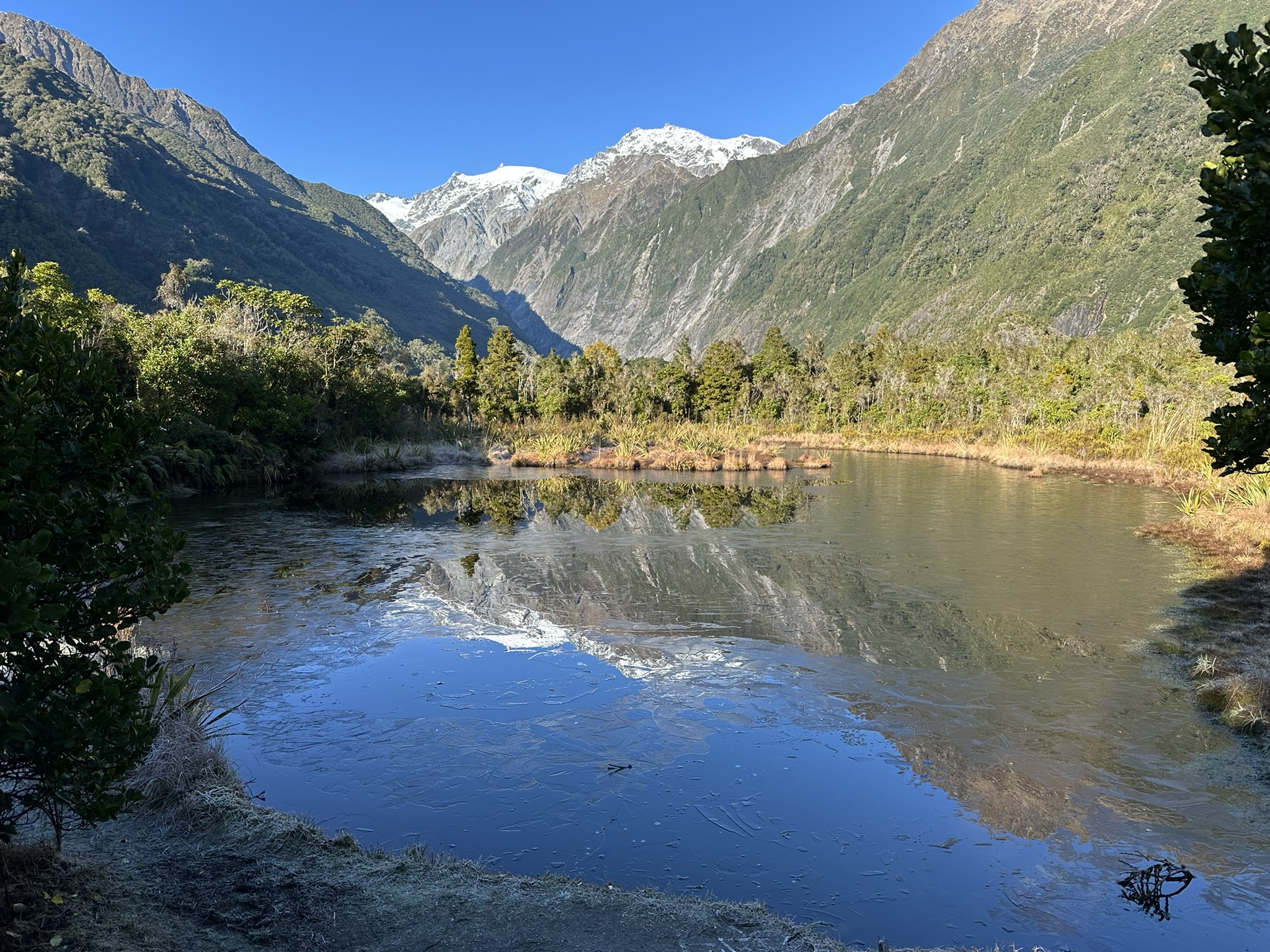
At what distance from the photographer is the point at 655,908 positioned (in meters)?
4.75

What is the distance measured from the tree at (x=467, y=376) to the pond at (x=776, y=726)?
120 ft

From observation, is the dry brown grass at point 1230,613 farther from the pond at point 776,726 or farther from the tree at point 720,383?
the tree at point 720,383

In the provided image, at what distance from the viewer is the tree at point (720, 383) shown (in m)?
69.2

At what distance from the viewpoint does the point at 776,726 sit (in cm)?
848

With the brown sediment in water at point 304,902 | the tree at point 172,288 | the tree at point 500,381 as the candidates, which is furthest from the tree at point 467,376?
the brown sediment in water at point 304,902

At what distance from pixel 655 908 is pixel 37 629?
368 cm

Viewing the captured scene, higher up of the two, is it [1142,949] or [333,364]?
[333,364]

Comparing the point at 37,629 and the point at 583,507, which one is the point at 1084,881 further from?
the point at 583,507

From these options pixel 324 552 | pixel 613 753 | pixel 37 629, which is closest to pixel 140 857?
pixel 37 629

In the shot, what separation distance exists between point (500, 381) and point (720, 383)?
21972 mm

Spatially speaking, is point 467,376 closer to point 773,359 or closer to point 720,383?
point 720,383

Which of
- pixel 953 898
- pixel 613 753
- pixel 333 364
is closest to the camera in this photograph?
pixel 953 898

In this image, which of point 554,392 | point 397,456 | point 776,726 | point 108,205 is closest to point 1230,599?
point 776,726

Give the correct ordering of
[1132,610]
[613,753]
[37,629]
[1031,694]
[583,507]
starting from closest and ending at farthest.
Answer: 1. [37,629]
2. [613,753]
3. [1031,694]
4. [1132,610]
5. [583,507]
